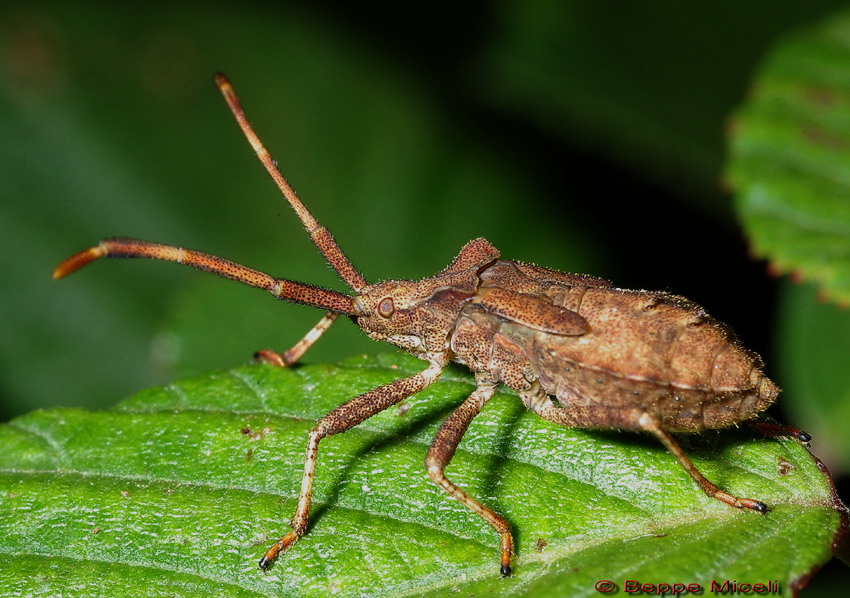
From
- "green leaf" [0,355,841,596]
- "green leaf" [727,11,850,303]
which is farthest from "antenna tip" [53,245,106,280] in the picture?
"green leaf" [727,11,850,303]

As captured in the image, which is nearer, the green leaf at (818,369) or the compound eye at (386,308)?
the compound eye at (386,308)

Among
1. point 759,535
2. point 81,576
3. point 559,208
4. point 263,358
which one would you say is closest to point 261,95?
point 559,208

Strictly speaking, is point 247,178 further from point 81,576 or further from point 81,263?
point 81,576

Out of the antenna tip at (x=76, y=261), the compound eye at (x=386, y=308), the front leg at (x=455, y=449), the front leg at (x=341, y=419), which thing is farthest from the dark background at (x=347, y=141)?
the antenna tip at (x=76, y=261)

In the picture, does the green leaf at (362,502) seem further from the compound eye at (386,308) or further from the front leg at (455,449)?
the compound eye at (386,308)

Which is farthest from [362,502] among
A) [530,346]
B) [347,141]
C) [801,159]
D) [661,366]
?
[347,141]

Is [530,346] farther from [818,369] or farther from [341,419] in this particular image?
[818,369]
